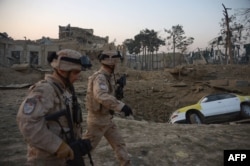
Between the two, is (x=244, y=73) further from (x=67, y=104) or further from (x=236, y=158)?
(x=67, y=104)

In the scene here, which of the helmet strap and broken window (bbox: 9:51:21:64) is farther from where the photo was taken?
broken window (bbox: 9:51:21:64)

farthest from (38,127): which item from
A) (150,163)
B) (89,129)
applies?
(150,163)

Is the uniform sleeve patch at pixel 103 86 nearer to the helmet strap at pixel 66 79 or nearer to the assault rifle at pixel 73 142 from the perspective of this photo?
the helmet strap at pixel 66 79

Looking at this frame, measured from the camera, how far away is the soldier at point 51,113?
6.90 feet

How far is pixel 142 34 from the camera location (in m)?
36.4

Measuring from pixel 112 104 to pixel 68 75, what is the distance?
3.55ft

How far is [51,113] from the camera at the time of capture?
7.38ft

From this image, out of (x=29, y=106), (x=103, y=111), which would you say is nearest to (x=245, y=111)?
(x=103, y=111)

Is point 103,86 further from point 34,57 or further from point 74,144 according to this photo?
point 34,57

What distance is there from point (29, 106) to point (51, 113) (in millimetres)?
192

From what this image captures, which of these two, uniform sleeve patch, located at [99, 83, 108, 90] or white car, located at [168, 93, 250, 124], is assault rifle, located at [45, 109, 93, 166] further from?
white car, located at [168, 93, 250, 124]

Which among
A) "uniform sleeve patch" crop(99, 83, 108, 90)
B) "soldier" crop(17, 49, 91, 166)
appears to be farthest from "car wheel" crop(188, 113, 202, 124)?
"soldier" crop(17, 49, 91, 166)

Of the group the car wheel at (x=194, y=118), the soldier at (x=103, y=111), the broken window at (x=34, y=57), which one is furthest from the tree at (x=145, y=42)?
the soldier at (x=103, y=111)

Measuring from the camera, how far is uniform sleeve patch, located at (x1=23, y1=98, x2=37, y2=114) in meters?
2.10
